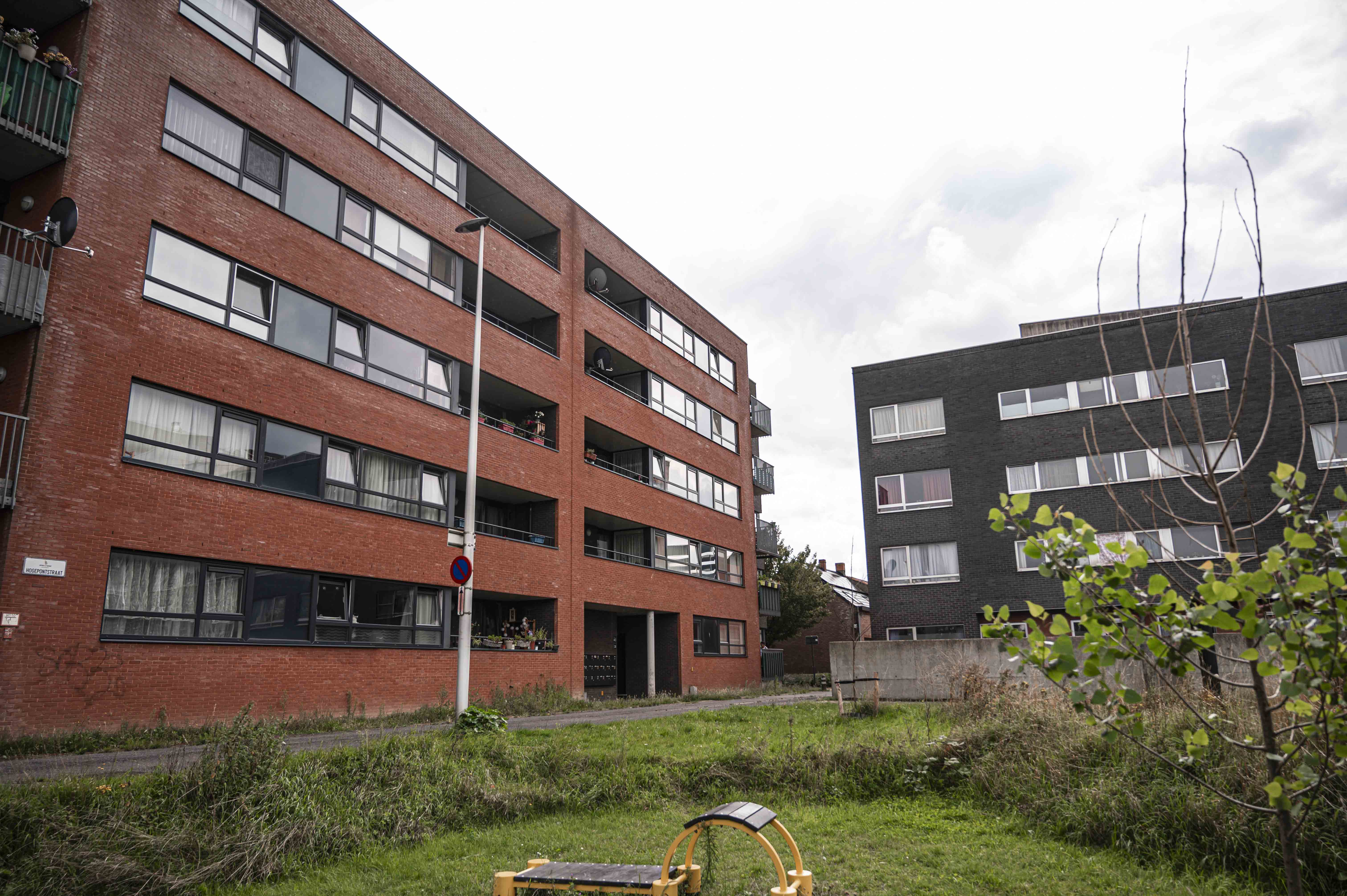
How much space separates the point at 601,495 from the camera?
27.3m

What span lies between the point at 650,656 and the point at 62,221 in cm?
2089

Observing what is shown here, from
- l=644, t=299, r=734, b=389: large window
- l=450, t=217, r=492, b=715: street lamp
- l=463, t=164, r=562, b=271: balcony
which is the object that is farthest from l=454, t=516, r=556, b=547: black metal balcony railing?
l=644, t=299, r=734, b=389: large window

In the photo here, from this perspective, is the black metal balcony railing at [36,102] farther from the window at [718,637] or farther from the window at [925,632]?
the window at [925,632]

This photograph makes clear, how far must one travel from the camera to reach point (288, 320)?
58.2 feet

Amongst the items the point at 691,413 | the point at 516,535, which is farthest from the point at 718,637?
the point at 516,535

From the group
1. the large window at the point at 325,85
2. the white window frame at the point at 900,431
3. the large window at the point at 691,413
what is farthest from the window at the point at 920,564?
the large window at the point at 325,85

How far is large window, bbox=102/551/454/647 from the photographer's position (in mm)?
14172

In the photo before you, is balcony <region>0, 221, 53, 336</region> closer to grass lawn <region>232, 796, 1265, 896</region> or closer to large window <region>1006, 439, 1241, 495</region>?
grass lawn <region>232, 796, 1265, 896</region>

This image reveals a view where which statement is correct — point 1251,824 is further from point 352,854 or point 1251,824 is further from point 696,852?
point 352,854

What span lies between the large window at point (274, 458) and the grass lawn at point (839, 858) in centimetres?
987

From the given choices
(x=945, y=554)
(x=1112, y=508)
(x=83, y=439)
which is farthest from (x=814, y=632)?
(x=83, y=439)

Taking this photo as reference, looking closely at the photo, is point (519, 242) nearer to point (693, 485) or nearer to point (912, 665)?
point (693, 485)

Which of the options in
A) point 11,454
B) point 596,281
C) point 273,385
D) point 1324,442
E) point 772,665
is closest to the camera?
point 11,454

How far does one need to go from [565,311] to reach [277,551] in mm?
12834
